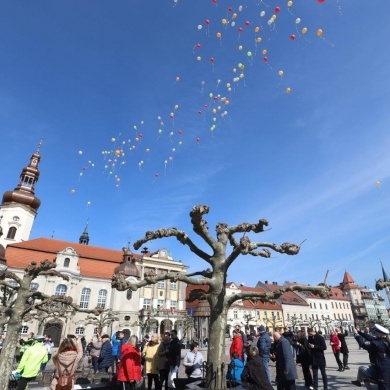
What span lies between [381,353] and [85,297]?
4589cm

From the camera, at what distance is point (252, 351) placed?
21.6 feet

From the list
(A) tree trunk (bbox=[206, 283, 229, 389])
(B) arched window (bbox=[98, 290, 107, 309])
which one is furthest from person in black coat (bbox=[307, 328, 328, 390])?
(B) arched window (bbox=[98, 290, 107, 309])

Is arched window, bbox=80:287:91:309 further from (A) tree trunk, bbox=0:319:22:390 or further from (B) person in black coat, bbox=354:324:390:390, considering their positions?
(B) person in black coat, bbox=354:324:390:390

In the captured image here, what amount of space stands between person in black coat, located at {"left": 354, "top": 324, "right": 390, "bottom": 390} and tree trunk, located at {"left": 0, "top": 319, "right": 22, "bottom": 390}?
36.1ft

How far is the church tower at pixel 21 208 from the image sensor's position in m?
49.8

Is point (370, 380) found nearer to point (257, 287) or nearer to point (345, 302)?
point (257, 287)

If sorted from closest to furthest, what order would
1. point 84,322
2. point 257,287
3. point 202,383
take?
1. point 202,383
2. point 84,322
3. point 257,287

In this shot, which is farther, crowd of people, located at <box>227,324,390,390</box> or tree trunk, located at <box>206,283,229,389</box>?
tree trunk, located at <box>206,283,229,389</box>

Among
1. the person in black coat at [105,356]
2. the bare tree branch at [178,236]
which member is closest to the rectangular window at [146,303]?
the person in black coat at [105,356]

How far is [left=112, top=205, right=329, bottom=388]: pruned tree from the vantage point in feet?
23.9

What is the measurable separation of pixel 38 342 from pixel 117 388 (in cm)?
265

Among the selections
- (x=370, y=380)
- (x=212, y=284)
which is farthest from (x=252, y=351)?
(x=370, y=380)

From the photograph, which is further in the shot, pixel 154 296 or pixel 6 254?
pixel 154 296

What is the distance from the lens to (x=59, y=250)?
48.6 metres
